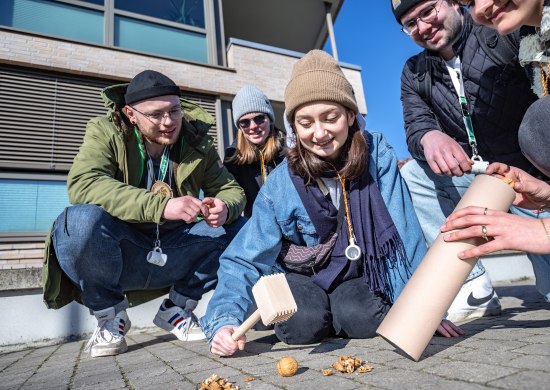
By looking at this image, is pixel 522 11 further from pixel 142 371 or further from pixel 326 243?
pixel 142 371

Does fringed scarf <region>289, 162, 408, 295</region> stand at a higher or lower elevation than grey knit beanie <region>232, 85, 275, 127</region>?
lower

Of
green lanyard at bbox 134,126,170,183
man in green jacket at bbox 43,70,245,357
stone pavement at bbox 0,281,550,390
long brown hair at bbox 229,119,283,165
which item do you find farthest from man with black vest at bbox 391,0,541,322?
green lanyard at bbox 134,126,170,183

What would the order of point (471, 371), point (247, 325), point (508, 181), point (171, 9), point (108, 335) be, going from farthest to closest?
point (171, 9) → point (108, 335) → point (247, 325) → point (508, 181) → point (471, 371)

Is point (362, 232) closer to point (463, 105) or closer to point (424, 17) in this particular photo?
point (463, 105)

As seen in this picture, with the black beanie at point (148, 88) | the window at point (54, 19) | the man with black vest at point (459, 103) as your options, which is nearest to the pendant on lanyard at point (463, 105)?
the man with black vest at point (459, 103)

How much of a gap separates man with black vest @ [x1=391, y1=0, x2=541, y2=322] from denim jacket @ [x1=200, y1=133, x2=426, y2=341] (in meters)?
0.29

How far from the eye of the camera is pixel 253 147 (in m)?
3.67

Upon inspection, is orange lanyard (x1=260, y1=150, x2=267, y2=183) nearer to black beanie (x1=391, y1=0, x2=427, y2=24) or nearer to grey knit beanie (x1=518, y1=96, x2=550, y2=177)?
black beanie (x1=391, y1=0, x2=427, y2=24)

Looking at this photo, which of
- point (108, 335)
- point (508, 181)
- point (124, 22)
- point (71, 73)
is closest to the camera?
point (508, 181)

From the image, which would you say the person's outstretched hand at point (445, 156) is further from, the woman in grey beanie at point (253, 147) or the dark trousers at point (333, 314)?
the woman in grey beanie at point (253, 147)

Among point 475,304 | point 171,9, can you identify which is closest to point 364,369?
point 475,304

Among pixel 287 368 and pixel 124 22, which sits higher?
pixel 124 22

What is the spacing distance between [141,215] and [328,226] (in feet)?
3.76

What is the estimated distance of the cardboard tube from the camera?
1.27 m
